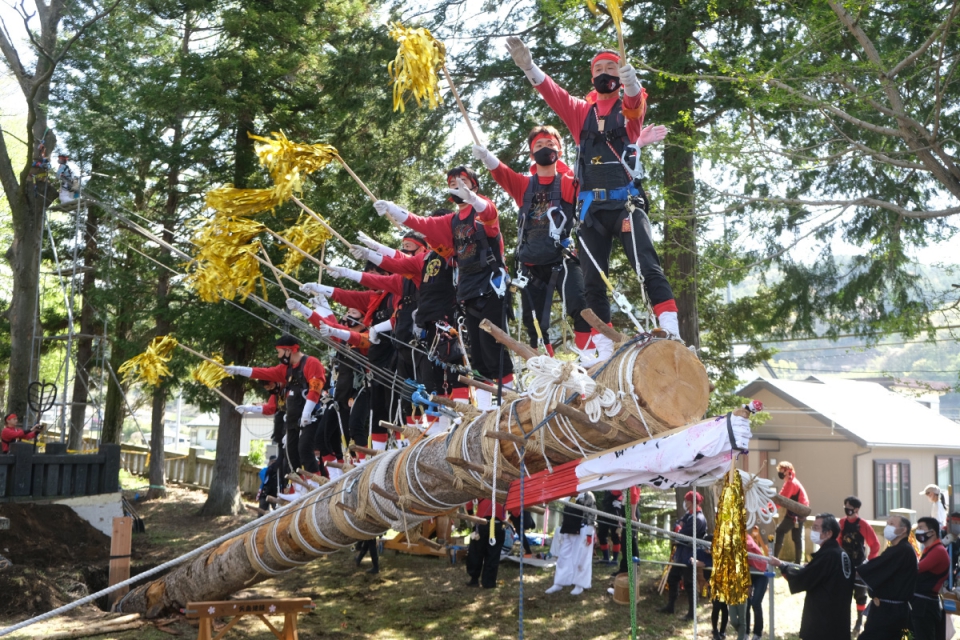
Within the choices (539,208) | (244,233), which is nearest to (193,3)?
(244,233)

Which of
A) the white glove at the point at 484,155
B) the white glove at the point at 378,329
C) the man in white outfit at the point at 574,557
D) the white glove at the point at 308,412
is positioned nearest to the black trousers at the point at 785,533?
the man in white outfit at the point at 574,557

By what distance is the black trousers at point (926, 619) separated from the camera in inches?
298

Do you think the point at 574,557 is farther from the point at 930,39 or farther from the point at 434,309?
the point at 930,39

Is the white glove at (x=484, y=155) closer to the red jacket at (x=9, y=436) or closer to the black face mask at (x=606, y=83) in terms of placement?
the black face mask at (x=606, y=83)

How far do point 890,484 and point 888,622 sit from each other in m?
14.7

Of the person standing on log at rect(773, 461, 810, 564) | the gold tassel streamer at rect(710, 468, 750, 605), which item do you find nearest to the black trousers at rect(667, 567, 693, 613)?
the person standing on log at rect(773, 461, 810, 564)

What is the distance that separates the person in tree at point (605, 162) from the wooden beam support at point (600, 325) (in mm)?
856

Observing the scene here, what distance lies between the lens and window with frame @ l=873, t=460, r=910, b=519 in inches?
791

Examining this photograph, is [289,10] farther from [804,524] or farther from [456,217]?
[804,524]

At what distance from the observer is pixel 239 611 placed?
308 inches

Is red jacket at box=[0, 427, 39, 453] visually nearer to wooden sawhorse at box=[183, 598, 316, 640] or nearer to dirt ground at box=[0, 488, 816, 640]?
dirt ground at box=[0, 488, 816, 640]

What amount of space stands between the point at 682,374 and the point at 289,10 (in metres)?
14.4

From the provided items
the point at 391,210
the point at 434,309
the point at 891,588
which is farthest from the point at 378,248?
the point at 891,588

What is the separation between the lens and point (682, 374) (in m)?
3.83
